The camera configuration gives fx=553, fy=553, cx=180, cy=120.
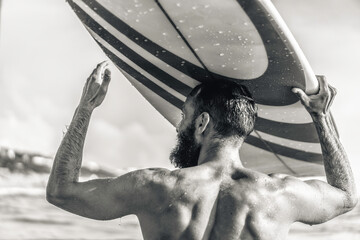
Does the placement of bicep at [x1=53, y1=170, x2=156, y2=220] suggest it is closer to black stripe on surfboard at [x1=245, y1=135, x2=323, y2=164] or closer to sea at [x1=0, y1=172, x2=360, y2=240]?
black stripe on surfboard at [x1=245, y1=135, x2=323, y2=164]

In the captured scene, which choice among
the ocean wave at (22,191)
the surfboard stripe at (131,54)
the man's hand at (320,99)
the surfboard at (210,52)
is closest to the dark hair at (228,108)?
the surfboard at (210,52)

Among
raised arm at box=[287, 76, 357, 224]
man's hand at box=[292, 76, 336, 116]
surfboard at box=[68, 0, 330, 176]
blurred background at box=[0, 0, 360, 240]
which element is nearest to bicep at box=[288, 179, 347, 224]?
raised arm at box=[287, 76, 357, 224]

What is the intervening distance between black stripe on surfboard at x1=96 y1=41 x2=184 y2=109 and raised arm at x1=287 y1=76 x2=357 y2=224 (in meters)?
0.71

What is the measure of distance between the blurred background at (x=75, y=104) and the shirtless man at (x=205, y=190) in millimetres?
7515

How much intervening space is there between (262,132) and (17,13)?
1037cm

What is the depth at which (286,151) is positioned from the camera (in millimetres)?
3137

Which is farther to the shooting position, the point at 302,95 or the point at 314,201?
the point at 302,95

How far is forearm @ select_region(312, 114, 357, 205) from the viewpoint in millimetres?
2322

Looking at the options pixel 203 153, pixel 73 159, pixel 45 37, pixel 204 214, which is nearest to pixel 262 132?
pixel 203 153

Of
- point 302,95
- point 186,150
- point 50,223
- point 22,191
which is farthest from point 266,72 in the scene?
point 50,223

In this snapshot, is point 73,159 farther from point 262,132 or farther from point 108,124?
point 108,124

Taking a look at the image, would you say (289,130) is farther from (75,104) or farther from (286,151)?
(75,104)

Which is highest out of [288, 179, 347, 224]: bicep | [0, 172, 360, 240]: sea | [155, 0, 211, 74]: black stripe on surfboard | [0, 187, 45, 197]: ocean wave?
[155, 0, 211, 74]: black stripe on surfboard

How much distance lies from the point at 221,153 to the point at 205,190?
0.22m
